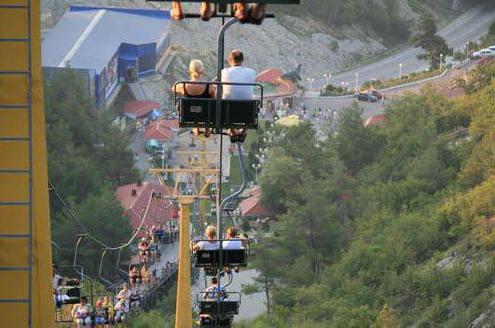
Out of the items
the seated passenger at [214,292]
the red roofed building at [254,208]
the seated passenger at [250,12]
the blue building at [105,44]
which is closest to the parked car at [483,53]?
the blue building at [105,44]

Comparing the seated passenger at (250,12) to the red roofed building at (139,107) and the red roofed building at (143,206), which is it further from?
the red roofed building at (139,107)

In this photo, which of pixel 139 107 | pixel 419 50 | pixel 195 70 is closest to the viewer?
pixel 195 70

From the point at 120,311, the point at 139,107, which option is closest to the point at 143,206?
the point at 139,107

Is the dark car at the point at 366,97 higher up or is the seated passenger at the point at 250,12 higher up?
the dark car at the point at 366,97

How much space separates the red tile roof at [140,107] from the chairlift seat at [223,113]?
76471 mm

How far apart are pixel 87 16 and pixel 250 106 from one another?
90106mm

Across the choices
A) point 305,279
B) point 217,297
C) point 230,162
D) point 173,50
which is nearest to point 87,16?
point 173,50

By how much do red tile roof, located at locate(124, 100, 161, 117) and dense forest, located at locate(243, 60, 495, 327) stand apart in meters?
15.4

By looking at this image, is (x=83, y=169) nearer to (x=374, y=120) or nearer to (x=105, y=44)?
(x=374, y=120)

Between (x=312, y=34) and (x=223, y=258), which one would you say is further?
(x=312, y=34)

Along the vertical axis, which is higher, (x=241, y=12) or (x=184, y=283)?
(x=241, y=12)

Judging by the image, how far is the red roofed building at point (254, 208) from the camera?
217 feet

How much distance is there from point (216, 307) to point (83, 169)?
49.9 meters

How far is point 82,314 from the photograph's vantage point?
22.7 m
